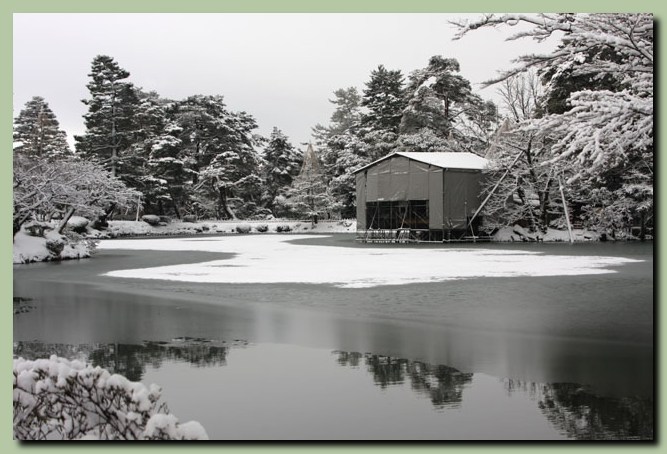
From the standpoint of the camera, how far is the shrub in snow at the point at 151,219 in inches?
1380

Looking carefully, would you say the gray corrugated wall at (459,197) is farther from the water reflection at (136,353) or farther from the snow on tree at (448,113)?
the water reflection at (136,353)

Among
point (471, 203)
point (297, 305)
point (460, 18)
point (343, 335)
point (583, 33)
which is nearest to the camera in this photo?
point (583, 33)

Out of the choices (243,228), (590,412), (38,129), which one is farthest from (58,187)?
(243,228)

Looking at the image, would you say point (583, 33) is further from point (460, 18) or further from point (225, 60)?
Answer: point (225, 60)

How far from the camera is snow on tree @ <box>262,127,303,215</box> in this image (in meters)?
51.8

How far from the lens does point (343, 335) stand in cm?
752

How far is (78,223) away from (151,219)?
11833 millimetres

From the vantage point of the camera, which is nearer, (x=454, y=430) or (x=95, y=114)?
(x=454, y=430)

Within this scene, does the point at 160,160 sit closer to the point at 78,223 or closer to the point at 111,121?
the point at 78,223

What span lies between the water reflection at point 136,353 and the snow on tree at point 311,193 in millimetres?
39459

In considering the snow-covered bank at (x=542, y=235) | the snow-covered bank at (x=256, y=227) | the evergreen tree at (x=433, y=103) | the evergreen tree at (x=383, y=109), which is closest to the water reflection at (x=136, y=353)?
the evergreen tree at (x=433, y=103)

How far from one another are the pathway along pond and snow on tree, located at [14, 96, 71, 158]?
2772 mm

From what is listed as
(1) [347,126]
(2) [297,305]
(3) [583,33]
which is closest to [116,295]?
(2) [297,305]

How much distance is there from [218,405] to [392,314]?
461 cm
